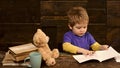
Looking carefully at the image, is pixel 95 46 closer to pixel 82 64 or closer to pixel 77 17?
pixel 77 17

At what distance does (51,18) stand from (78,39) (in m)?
1.10

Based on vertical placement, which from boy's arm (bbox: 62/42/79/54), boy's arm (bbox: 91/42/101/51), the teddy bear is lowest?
boy's arm (bbox: 91/42/101/51)

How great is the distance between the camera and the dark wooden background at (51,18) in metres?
3.30

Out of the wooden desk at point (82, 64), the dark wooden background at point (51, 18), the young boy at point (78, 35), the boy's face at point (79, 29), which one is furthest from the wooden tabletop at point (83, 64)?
the dark wooden background at point (51, 18)

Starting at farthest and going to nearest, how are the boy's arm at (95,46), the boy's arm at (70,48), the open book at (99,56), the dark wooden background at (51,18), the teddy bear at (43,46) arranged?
1. the dark wooden background at (51,18)
2. the boy's arm at (95,46)
3. the boy's arm at (70,48)
4. the open book at (99,56)
5. the teddy bear at (43,46)

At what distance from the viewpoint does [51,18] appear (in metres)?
3.34

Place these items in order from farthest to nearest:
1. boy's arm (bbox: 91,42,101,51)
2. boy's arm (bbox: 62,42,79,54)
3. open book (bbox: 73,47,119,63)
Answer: boy's arm (bbox: 91,42,101,51) < boy's arm (bbox: 62,42,79,54) < open book (bbox: 73,47,119,63)

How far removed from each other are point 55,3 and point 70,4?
0.18 metres

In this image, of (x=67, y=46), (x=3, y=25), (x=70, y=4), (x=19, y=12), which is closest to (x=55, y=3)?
(x=70, y=4)

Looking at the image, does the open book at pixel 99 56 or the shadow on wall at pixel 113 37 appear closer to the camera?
the open book at pixel 99 56

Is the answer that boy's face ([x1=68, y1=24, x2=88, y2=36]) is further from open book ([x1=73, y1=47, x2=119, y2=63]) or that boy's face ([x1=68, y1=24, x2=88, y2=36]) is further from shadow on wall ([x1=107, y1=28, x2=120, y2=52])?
shadow on wall ([x1=107, y1=28, x2=120, y2=52])

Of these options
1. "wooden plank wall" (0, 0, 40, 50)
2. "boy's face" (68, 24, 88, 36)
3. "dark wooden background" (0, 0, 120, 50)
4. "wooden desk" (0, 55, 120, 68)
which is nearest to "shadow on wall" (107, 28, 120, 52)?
"dark wooden background" (0, 0, 120, 50)

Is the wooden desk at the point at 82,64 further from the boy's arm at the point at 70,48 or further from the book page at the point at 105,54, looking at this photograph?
the boy's arm at the point at 70,48

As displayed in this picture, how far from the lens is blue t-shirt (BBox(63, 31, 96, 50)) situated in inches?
89.4
